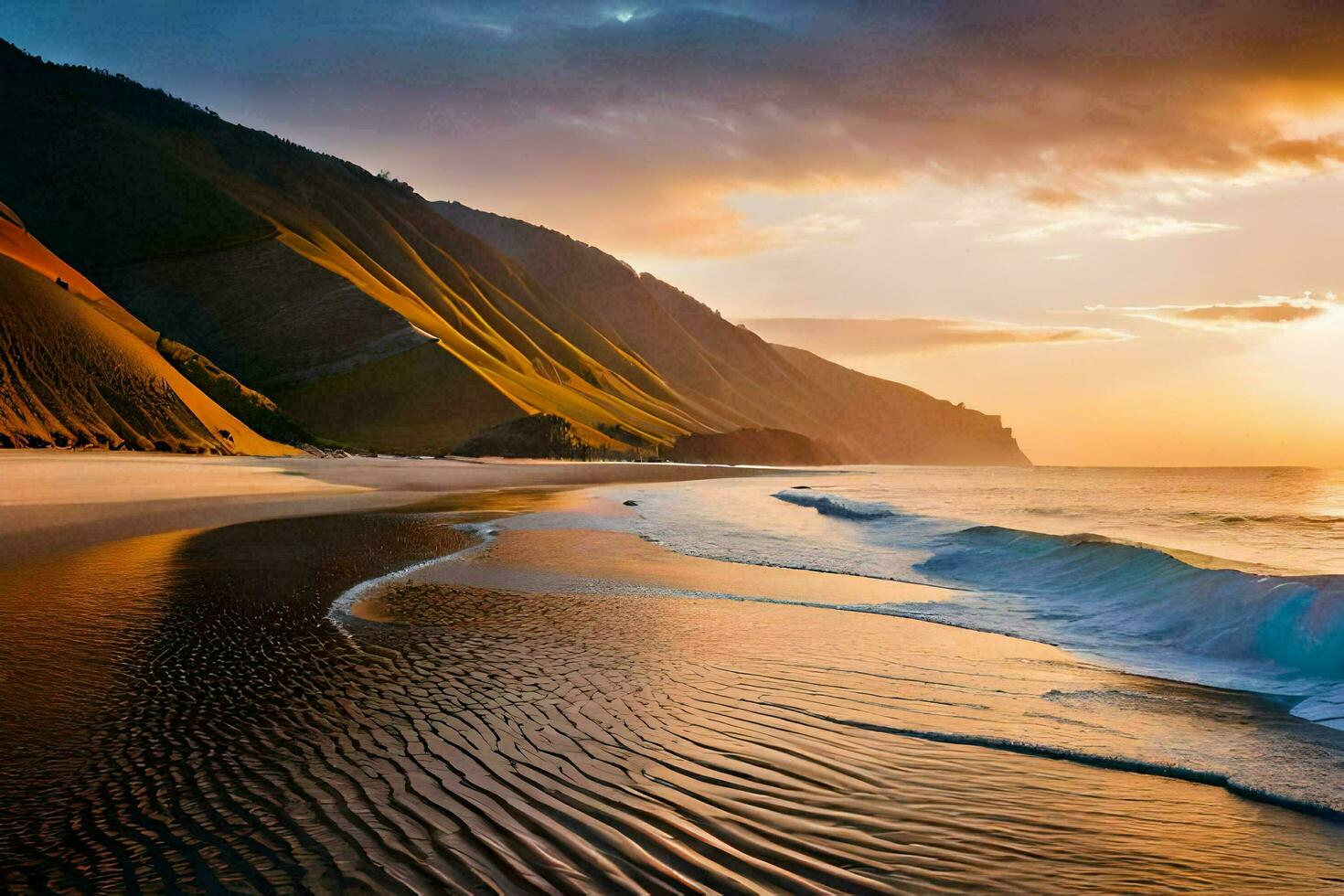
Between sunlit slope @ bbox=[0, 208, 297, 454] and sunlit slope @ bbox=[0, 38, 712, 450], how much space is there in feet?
210

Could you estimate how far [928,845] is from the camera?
5133mm

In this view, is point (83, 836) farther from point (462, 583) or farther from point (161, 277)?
point (161, 277)

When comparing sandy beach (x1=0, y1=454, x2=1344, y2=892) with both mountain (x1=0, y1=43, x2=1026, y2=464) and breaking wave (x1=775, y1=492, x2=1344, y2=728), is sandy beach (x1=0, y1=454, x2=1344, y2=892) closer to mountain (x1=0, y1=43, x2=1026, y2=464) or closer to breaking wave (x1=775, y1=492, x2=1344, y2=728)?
breaking wave (x1=775, y1=492, x2=1344, y2=728)

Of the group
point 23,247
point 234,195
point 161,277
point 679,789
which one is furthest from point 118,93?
point 679,789

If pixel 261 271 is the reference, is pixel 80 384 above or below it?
below

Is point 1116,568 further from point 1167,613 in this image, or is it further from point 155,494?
point 155,494

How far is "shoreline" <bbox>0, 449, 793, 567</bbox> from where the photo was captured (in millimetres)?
22594

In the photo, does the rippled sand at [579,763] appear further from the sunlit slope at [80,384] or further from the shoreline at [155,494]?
the sunlit slope at [80,384]

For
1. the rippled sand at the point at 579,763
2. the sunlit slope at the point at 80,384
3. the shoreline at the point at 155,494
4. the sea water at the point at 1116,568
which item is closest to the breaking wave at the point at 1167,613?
the sea water at the point at 1116,568

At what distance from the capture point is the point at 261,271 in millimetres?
136250

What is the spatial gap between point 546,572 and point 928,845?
1291 cm

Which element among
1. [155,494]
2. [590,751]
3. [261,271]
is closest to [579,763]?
[590,751]

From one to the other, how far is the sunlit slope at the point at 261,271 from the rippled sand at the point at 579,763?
111 meters

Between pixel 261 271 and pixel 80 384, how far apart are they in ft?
322
